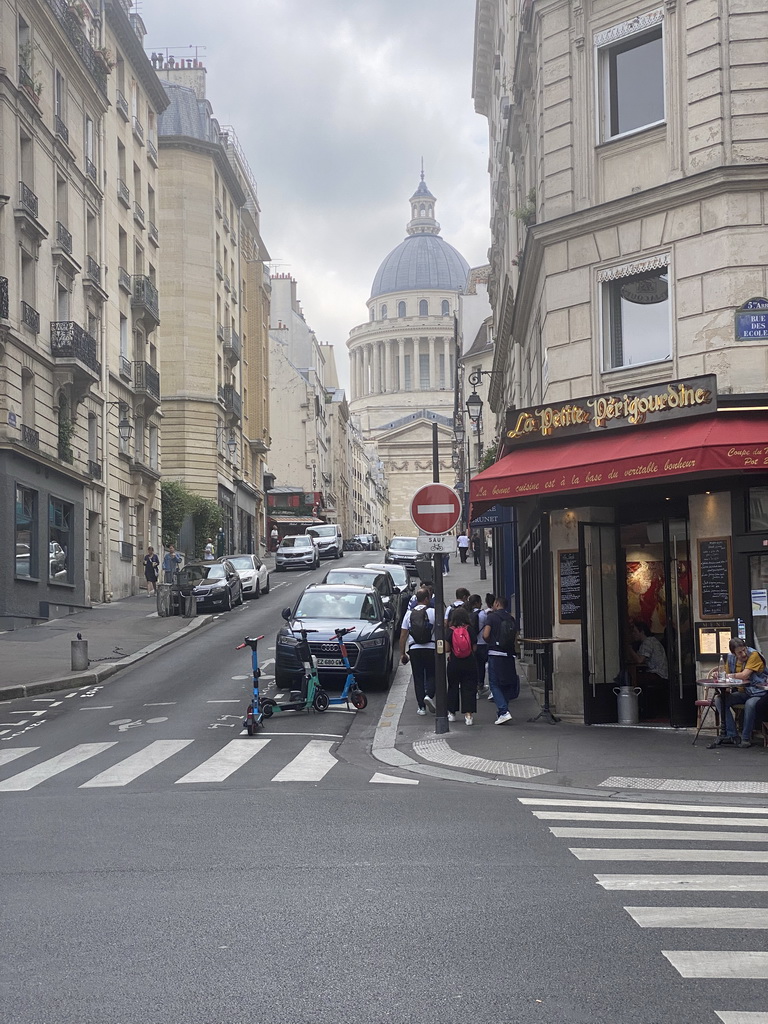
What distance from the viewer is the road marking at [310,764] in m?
12.5

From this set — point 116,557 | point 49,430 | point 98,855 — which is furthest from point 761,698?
point 116,557

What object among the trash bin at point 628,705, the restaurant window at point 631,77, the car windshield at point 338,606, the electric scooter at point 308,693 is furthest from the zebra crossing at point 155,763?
the restaurant window at point 631,77

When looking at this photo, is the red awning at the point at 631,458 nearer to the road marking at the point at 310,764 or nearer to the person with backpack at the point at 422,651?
the person with backpack at the point at 422,651

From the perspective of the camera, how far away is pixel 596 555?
17766 mm

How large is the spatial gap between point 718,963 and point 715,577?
1039 cm

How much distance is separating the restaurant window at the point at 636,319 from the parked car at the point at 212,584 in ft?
68.8

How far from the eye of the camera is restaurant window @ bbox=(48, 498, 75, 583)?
118 ft

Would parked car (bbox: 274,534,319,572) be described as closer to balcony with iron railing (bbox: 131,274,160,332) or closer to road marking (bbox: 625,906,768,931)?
balcony with iron railing (bbox: 131,274,160,332)

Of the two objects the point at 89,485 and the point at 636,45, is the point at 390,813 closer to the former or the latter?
the point at 636,45

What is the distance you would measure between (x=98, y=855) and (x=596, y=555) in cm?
1076

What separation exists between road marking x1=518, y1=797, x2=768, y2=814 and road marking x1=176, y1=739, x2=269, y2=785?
3203 mm

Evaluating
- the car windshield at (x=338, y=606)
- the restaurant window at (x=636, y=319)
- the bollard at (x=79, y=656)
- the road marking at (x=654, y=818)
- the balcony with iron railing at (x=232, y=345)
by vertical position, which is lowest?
the road marking at (x=654, y=818)

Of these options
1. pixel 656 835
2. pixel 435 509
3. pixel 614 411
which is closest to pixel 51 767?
pixel 435 509

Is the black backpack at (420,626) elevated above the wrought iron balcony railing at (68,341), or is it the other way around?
the wrought iron balcony railing at (68,341)
